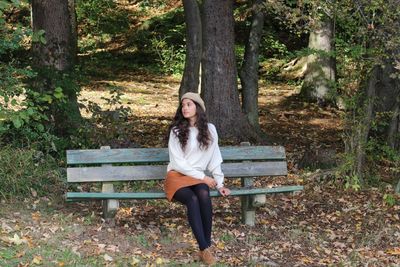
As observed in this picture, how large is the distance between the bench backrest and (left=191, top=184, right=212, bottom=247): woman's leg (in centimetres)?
81

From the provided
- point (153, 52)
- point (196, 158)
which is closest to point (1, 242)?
point (196, 158)

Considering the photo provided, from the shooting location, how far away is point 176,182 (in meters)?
6.16

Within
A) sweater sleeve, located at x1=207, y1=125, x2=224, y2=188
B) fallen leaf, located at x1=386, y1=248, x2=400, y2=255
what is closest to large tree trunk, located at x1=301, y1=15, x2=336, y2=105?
fallen leaf, located at x1=386, y1=248, x2=400, y2=255

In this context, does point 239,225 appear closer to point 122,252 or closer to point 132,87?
point 122,252

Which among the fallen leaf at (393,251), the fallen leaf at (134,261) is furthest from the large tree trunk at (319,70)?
the fallen leaf at (134,261)

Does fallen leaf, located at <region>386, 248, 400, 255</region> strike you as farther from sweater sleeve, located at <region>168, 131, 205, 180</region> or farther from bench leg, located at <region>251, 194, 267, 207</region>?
sweater sleeve, located at <region>168, 131, 205, 180</region>

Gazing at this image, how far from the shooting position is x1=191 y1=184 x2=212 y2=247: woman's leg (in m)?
5.97

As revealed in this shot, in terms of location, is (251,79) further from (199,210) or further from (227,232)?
(199,210)

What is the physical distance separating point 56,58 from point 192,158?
392 cm

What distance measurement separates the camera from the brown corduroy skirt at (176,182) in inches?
241

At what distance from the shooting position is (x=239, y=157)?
279 inches

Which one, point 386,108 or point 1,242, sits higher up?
point 386,108

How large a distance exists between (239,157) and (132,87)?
37.4ft

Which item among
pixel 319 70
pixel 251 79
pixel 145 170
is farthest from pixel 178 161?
pixel 319 70
